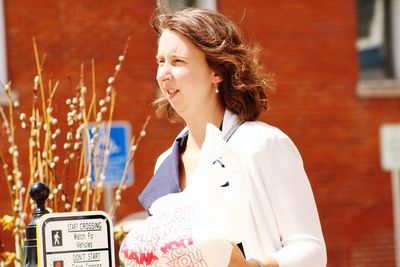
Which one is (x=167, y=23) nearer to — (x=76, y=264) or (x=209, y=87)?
(x=209, y=87)

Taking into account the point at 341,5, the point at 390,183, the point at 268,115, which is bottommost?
the point at 390,183

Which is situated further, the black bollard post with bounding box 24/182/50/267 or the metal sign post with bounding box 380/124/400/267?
the metal sign post with bounding box 380/124/400/267

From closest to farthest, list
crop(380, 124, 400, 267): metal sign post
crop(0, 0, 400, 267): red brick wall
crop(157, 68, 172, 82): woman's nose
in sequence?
crop(157, 68, 172, 82): woman's nose → crop(380, 124, 400, 267): metal sign post → crop(0, 0, 400, 267): red brick wall

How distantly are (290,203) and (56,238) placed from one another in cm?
59

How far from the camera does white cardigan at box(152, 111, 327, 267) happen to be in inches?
110

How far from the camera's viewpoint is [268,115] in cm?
1239

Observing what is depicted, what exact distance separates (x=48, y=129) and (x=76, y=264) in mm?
1227

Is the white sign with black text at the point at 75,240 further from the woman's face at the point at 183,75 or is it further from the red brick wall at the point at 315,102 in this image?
the red brick wall at the point at 315,102

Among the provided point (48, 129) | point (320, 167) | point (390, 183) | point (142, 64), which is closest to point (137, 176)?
point (142, 64)

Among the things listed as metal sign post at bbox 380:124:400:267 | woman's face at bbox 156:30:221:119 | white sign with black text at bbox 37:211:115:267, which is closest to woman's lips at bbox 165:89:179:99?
woman's face at bbox 156:30:221:119

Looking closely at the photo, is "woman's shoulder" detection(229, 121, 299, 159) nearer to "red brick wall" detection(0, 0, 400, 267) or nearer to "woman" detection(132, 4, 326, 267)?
"woman" detection(132, 4, 326, 267)

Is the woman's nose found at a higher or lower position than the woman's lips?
higher

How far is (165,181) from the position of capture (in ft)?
10.1

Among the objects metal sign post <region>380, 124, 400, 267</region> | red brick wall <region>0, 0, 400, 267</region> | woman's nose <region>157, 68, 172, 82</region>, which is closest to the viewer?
woman's nose <region>157, 68, 172, 82</region>
